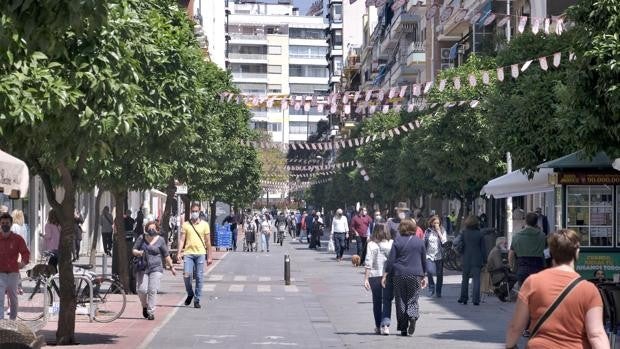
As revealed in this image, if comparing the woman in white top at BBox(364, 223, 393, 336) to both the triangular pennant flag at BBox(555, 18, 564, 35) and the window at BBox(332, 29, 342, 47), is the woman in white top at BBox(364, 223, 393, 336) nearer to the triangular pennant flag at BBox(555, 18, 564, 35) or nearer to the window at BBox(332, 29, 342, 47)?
the triangular pennant flag at BBox(555, 18, 564, 35)

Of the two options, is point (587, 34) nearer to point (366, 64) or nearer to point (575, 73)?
point (575, 73)

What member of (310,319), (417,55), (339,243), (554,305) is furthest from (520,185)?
(417,55)

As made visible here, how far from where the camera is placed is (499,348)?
1875cm

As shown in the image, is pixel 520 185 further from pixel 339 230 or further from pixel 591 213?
pixel 339 230

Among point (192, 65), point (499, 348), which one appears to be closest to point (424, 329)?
point (499, 348)

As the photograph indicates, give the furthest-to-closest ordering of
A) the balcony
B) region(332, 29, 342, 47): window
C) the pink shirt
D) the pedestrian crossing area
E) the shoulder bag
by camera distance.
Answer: region(332, 29, 342, 47): window < the balcony < the pedestrian crossing area < the pink shirt < the shoulder bag

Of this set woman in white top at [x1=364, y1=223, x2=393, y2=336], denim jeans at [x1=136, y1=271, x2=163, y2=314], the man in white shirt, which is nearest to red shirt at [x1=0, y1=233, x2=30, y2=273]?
denim jeans at [x1=136, y1=271, x2=163, y2=314]

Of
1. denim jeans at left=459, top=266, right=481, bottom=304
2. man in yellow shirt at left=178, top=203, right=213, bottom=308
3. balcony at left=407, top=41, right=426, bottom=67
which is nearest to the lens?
man in yellow shirt at left=178, top=203, right=213, bottom=308

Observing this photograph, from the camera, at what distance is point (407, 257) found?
20.6 m

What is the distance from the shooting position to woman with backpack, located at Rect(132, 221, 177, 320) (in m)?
23.4

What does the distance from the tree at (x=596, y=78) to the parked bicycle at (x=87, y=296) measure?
739cm

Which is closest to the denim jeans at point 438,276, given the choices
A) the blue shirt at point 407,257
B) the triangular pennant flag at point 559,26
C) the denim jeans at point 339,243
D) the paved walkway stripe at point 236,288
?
the paved walkway stripe at point 236,288

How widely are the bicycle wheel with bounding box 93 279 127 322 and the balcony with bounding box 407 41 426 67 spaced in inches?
2612

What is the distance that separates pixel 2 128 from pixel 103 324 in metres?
8.55
